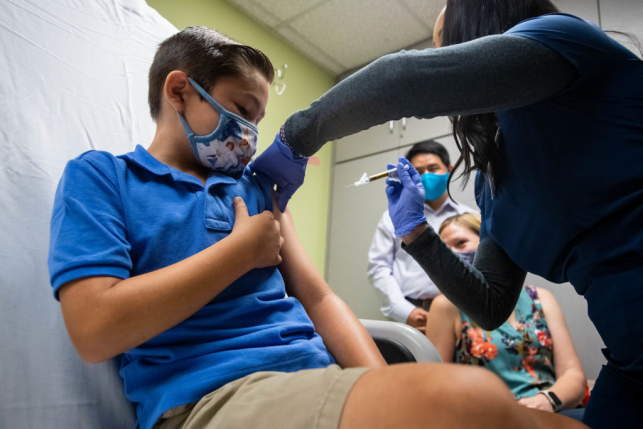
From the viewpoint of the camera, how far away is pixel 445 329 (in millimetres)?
1688

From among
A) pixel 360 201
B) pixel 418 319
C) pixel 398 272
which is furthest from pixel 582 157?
pixel 360 201

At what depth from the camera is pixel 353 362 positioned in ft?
2.55

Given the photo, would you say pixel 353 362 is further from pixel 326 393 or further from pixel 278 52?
pixel 278 52

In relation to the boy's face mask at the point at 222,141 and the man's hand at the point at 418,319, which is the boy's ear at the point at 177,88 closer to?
the boy's face mask at the point at 222,141

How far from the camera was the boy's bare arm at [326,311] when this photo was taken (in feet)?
2.59

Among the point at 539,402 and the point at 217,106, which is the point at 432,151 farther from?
the point at 217,106

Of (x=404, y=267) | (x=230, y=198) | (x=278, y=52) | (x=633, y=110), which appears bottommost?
(x=404, y=267)

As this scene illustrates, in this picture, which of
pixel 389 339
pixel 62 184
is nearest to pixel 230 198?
pixel 62 184

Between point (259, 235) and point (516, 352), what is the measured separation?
4.44 feet

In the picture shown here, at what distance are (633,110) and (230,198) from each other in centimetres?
77

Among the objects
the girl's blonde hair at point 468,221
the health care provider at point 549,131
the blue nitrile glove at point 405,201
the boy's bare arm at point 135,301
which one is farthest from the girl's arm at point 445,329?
the boy's bare arm at point 135,301

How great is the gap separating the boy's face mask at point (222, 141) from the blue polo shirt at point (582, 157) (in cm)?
56

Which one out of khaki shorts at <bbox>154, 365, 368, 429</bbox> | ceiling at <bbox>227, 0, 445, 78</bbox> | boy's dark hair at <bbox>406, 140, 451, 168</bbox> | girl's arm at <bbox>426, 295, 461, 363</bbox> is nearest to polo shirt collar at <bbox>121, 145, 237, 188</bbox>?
khaki shorts at <bbox>154, 365, 368, 429</bbox>

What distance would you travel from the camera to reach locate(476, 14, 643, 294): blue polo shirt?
0.68 m
